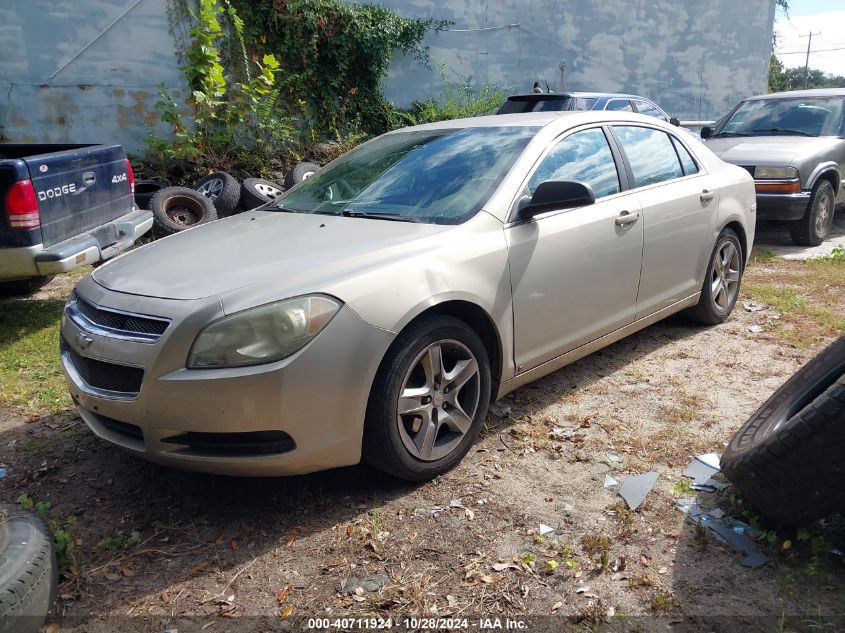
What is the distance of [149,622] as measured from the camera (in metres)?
2.51

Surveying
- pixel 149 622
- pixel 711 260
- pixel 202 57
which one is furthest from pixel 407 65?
pixel 149 622

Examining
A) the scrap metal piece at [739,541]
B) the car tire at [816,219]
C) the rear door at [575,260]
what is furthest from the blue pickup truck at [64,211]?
the car tire at [816,219]

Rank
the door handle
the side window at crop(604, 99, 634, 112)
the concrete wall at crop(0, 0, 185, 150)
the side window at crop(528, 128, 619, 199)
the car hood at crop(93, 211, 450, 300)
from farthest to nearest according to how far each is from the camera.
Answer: the side window at crop(604, 99, 634, 112) < the concrete wall at crop(0, 0, 185, 150) < the door handle < the side window at crop(528, 128, 619, 199) < the car hood at crop(93, 211, 450, 300)

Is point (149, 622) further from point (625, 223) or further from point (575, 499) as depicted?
point (625, 223)

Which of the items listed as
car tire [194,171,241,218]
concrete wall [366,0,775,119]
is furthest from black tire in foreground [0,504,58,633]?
concrete wall [366,0,775,119]

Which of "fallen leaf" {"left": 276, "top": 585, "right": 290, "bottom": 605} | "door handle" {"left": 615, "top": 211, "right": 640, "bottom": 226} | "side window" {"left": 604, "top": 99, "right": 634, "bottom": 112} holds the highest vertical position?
"side window" {"left": 604, "top": 99, "right": 634, "bottom": 112}

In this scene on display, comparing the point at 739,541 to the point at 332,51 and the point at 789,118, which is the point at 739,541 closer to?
the point at 789,118

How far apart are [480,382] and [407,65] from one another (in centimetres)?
1127

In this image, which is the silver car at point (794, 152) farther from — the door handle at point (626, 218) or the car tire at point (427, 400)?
the car tire at point (427, 400)

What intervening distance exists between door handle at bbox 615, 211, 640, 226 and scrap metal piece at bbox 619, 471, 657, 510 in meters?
1.50

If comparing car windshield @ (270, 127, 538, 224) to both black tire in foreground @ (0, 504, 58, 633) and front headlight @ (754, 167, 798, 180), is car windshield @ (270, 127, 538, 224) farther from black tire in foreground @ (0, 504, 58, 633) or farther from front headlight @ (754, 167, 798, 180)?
front headlight @ (754, 167, 798, 180)

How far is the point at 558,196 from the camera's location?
3.56 m

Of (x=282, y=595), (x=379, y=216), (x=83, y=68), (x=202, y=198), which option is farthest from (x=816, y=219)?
(x=83, y=68)

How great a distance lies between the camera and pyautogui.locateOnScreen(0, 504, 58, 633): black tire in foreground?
7.61 feet
